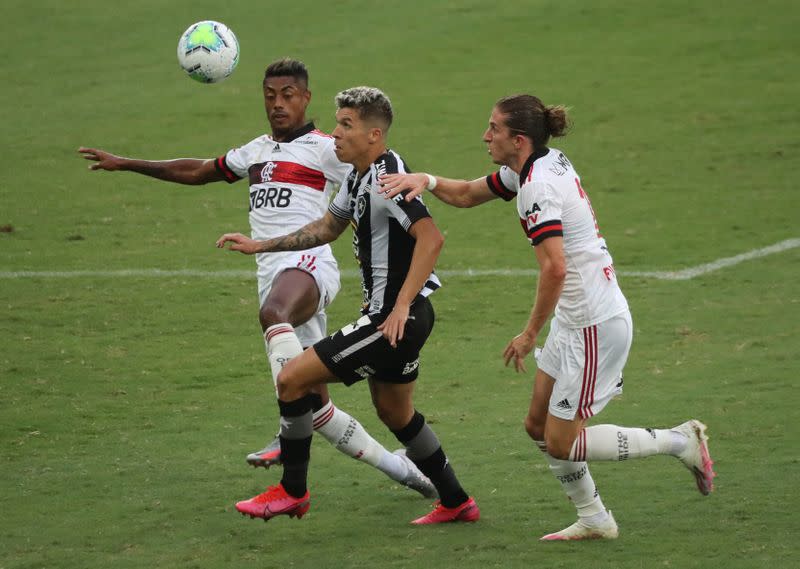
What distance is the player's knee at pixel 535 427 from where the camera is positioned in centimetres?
686

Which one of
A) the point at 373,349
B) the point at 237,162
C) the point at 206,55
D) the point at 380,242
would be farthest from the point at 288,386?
the point at 206,55

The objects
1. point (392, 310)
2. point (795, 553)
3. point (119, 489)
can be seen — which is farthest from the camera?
point (119, 489)

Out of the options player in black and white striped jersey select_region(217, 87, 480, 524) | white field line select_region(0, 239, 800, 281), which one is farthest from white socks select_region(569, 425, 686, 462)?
white field line select_region(0, 239, 800, 281)

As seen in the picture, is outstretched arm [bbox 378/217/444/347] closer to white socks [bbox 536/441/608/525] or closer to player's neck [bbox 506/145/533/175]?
player's neck [bbox 506/145/533/175]

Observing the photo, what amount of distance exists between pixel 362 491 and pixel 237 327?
13.8 feet

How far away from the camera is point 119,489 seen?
305 inches

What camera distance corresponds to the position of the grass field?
7.11m

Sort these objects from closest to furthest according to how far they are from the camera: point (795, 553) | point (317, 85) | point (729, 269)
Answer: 1. point (795, 553)
2. point (729, 269)
3. point (317, 85)

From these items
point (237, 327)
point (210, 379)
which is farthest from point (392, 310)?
point (237, 327)

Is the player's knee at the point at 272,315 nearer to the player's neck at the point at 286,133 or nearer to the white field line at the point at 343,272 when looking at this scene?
the player's neck at the point at 286,133

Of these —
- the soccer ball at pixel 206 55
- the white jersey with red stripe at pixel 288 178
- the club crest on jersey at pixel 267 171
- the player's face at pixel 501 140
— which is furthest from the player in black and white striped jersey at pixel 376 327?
the soccer ball at pixel 206 55

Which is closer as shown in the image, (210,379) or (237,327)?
(210,379)

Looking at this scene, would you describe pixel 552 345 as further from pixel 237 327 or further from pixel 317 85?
pixel 317 85

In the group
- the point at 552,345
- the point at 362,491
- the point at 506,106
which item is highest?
the point at 506,106
